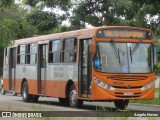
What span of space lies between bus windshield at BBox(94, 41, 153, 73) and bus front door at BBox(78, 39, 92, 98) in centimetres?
54

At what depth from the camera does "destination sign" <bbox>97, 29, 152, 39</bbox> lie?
756 inches

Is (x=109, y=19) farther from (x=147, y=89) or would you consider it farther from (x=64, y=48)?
(x=147, y=89)

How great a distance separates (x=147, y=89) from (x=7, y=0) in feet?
20.1

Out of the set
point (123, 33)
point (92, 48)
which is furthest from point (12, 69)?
point (92, 48)

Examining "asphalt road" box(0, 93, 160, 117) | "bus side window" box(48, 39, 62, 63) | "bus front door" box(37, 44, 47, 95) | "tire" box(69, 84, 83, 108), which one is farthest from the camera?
"bus front door" box(37, 44, 47, 95)

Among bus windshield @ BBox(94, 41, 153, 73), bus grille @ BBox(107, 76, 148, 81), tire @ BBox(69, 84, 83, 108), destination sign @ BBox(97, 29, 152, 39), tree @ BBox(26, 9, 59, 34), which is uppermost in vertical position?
tree @ BBox(26, 9, 59, 34)

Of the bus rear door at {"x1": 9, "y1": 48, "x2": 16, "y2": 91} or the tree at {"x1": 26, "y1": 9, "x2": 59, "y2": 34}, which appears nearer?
the bus rear door at {"x1": 9, "y1": 48, "x2": 16, "y2": 91}

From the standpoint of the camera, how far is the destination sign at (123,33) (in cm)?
1920

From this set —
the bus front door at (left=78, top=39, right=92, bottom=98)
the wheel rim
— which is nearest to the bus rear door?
the wheel rim

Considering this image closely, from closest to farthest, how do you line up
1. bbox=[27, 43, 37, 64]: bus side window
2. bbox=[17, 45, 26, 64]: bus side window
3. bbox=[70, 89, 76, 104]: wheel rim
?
bbox=[70, 89, 76, 104]: wheel rim < bbox=[27, 43, 37, 64]: bus side window < bbox=[17, 45, 26, 64]: bus side window

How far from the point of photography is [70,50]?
68.8 ft

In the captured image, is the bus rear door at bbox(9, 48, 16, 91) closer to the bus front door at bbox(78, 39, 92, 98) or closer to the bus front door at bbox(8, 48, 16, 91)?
the bus front door at bbox(8, 48, 16, 91)

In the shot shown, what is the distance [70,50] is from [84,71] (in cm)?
163

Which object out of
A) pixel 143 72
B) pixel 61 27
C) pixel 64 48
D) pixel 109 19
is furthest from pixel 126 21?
pixel 143 72
